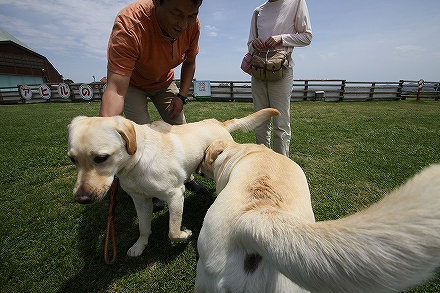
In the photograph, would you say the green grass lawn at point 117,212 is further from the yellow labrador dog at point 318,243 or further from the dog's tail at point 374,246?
the dog's tail at point 374,246

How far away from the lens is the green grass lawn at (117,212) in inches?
75.5

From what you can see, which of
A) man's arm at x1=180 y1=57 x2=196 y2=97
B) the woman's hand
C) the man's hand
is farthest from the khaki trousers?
the man's hand

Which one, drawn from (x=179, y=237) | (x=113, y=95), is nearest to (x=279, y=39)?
(x=113, y=95)

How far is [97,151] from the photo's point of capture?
1569 mm

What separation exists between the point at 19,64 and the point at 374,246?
1614 inches

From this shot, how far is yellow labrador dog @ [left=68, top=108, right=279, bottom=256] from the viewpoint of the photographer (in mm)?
1579

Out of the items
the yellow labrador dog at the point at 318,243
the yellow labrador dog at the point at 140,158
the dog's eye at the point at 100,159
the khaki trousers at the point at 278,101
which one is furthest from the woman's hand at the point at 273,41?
the dog's eye at the point at 100,159

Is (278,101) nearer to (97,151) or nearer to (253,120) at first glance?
(253,120)

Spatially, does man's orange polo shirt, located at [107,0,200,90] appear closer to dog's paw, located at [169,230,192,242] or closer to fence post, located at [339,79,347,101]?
dog's paw, located at [169,230,192,242]

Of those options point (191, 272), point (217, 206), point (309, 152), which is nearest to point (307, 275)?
point (217, 206)

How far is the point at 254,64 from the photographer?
2.99 m

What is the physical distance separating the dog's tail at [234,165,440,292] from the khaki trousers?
2.50 m

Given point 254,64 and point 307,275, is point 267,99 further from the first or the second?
point 307,275

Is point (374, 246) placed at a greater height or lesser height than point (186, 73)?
lesser
